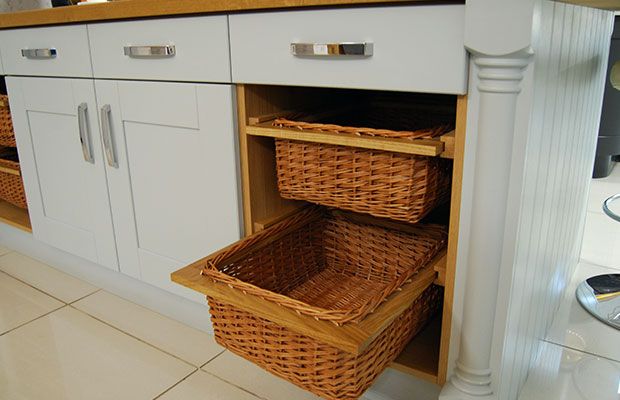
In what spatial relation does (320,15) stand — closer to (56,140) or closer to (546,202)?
(546,202)

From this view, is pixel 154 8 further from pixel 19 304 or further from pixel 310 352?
pixel 19 304


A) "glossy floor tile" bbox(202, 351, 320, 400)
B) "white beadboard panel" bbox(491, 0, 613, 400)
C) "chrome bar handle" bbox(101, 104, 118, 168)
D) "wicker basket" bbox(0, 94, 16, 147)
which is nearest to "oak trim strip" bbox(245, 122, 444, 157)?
"white beadboard panel" bbox(491, 0, 613, 400)

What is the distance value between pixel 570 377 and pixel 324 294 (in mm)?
610

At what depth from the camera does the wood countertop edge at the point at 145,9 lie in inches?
38.3

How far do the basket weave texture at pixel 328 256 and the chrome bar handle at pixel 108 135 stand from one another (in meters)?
0.55

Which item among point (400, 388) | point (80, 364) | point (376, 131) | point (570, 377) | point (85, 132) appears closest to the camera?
point (376, 131)

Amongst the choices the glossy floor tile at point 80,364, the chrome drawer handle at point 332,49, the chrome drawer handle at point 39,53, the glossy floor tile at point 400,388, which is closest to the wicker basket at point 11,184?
the chrome drawer handle at point 39,53

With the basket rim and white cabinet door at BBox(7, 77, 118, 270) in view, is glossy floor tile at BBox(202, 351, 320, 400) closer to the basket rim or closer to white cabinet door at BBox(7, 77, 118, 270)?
white cabinet door at BBox(7, 77, 118, 270)

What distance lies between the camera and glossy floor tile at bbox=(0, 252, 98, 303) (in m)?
1.75

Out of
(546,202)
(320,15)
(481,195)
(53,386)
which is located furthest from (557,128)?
(53,386)

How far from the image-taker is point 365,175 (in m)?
1.04

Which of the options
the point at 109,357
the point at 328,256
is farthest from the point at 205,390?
the point at 328,256

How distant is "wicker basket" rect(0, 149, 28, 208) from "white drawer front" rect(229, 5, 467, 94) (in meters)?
1.20

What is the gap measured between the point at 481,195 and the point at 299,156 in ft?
1.34
